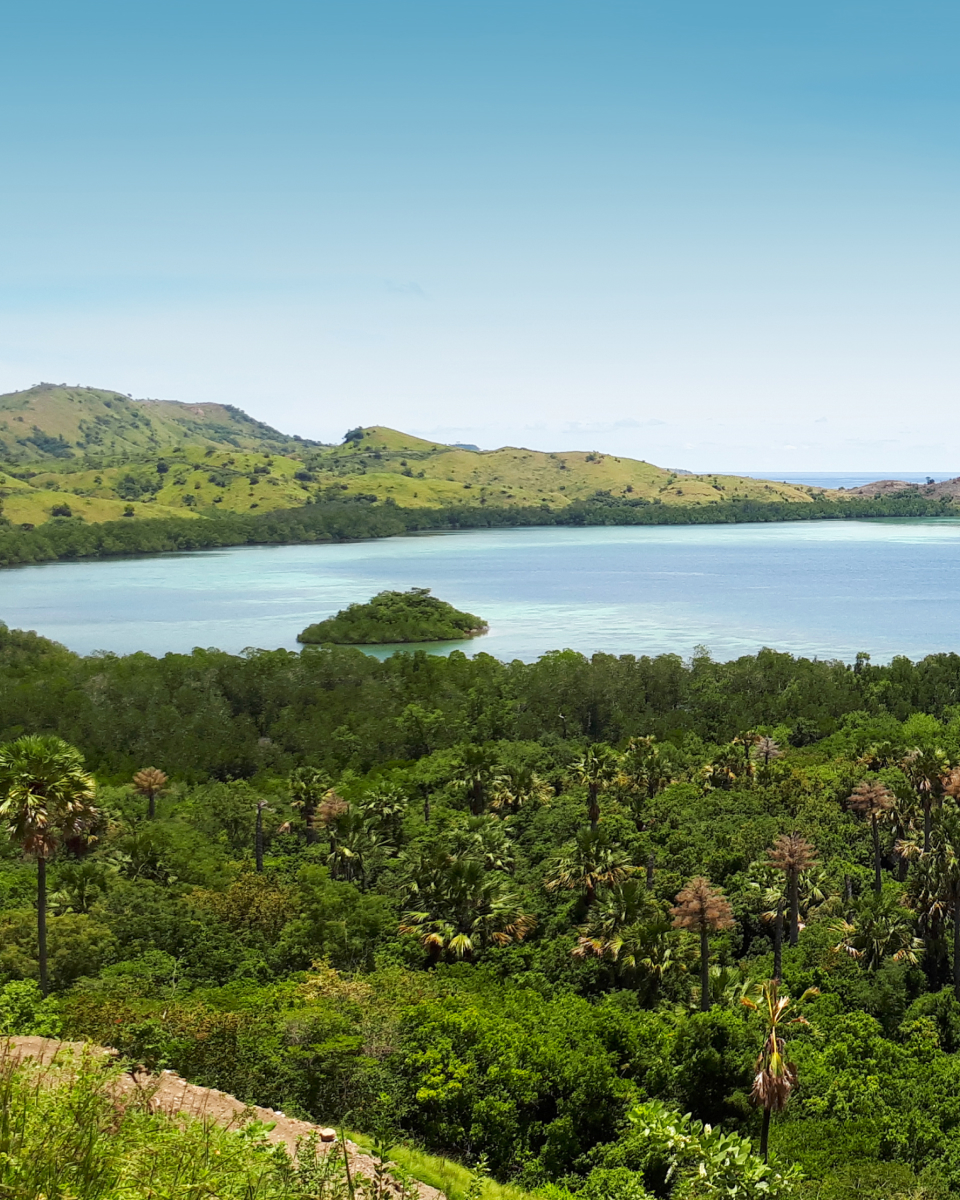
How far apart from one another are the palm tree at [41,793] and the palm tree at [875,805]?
124ft

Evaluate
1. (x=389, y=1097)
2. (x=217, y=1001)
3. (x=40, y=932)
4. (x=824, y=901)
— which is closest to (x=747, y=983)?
(x=824, y=901)

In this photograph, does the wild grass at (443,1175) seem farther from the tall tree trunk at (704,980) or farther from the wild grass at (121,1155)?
the tall tree trunk at (704,980)

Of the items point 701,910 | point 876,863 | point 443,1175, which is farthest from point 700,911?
point 876,863

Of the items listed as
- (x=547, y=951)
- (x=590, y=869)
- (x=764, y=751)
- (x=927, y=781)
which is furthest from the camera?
(x=764, y=751)

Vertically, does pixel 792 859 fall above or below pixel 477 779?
above

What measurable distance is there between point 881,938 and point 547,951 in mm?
14493

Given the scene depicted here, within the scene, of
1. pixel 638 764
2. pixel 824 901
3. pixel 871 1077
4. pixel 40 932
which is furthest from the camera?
pixel 638 764

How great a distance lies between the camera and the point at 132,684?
106688 millimetres

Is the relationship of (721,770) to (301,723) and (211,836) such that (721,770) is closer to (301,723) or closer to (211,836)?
(211,836)

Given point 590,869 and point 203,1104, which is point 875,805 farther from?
point 203,1104

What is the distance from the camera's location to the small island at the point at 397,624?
162000 millimetres

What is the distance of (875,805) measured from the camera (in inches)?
2288

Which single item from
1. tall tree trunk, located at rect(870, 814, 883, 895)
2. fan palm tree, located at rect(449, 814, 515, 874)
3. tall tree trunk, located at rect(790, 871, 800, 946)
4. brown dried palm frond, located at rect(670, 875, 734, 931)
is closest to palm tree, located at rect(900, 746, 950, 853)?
tall tree trunk, located at rect(870, 814, 883, 895)

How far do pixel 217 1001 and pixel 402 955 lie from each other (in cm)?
969
